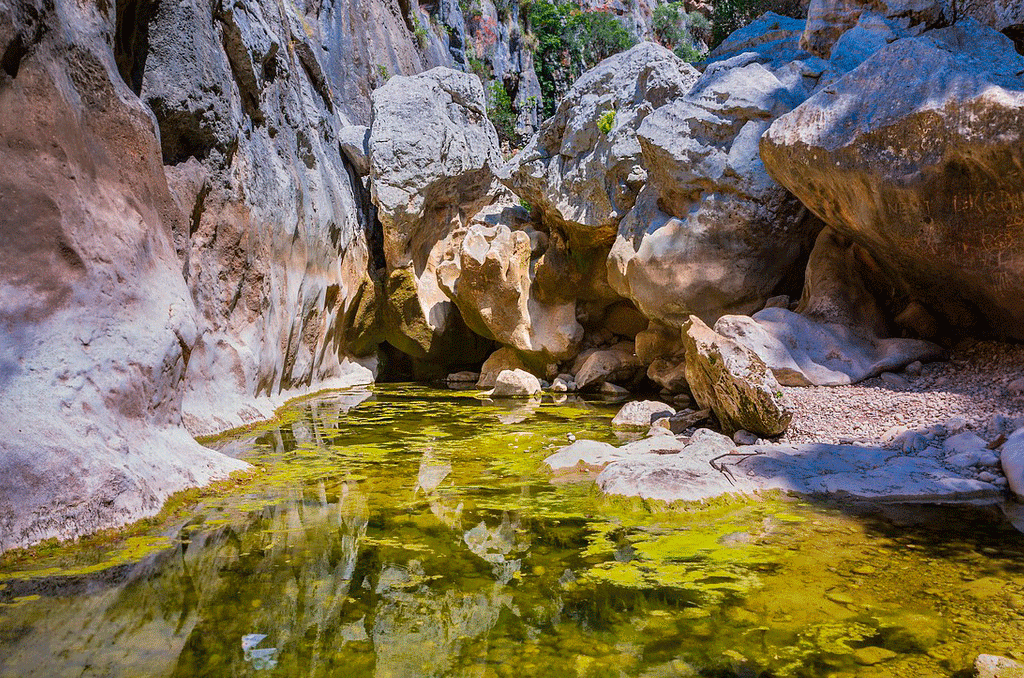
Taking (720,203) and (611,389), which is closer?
(720,203)

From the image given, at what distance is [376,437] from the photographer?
7.64m

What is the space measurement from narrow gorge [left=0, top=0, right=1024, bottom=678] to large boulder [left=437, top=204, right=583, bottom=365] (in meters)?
0.08

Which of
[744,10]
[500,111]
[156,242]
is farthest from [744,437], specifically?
[744,10]

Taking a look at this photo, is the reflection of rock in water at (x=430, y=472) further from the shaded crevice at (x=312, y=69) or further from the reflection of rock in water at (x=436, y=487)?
the shaded crevice at (x=312, y=69)

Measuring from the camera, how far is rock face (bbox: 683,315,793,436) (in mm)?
6449

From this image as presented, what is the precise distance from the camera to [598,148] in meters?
13.4

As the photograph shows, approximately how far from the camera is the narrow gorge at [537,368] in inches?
110

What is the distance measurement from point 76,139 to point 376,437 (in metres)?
4.09

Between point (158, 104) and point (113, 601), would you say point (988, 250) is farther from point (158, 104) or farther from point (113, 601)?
point (158, 104)

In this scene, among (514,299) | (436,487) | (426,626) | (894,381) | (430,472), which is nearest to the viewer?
(426,626)

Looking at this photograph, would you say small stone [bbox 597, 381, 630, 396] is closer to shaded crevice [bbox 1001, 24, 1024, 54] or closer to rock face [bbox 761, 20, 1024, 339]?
rock face [bbox 761, 20, 1024, 339]

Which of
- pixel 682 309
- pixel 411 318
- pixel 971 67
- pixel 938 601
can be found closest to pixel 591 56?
pixel 411 318

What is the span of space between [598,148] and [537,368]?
507cm

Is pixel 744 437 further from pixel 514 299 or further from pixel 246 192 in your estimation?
pixel 514 299
